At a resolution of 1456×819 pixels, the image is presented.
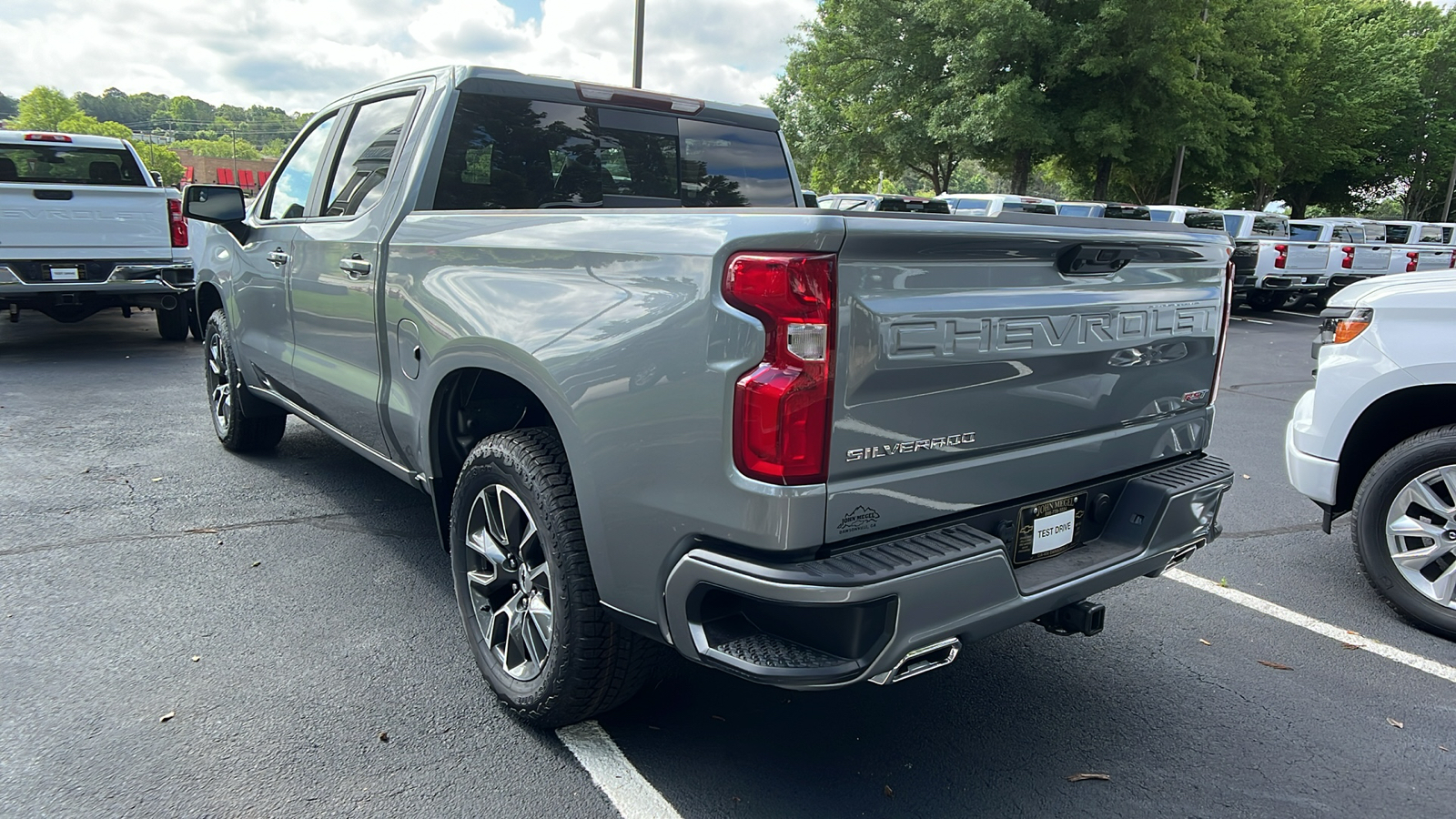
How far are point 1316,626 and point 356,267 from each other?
4.09 metres

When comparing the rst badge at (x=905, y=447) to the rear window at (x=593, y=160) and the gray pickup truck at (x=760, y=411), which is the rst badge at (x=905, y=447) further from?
the rear window at (x=593, y=160)

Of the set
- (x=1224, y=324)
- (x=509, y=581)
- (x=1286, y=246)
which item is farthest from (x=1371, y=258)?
(x=509, y=581)

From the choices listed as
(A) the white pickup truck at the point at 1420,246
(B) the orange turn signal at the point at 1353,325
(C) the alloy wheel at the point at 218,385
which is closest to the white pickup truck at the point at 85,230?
(C) the alloy wheel at the point at 218,385

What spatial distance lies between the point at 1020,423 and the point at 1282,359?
11380 mm

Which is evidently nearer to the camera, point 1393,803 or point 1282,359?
point 1393,803

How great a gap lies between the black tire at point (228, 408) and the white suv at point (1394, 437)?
5.55 m

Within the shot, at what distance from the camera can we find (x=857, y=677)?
211cm

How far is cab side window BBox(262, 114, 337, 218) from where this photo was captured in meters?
4.54

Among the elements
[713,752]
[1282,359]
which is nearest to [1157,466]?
[713,752]

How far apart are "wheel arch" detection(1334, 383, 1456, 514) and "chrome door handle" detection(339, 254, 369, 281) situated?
13.5 ft

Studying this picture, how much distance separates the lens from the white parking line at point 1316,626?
355 cm

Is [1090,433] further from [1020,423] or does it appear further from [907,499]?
[907,499]

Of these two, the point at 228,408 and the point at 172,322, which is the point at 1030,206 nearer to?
the point at 172,322

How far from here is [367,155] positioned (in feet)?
13.2
